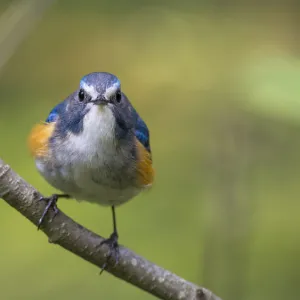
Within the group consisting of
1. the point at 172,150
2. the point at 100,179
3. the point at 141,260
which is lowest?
the point at 172,150

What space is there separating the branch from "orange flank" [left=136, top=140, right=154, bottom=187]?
33cm

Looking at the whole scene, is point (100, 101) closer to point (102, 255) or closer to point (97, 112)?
point (97, 112)

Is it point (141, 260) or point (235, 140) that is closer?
point (141, 260)

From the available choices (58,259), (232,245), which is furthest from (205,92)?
(232,245)

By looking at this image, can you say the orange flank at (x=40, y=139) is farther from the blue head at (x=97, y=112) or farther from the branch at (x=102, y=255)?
the branch at (x=102, y=255)

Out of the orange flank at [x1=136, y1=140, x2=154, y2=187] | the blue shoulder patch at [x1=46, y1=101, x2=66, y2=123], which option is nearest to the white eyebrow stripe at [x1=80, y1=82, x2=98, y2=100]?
the blue shoulder patch at [x1=46, y1=101, x2=66, y2=123]

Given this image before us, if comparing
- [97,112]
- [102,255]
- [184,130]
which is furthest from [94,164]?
[184,130]

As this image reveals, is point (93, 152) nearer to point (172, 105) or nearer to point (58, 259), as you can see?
point (58, 259)

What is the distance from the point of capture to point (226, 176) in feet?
10.0

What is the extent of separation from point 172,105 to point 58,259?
277 centimetres

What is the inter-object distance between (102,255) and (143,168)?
430 mm

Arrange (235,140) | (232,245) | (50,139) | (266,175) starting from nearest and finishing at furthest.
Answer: (50,139) < (232,245) < (235,140) < (266,175)

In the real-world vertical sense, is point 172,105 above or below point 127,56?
below

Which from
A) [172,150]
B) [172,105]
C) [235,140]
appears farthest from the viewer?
[172,105]
